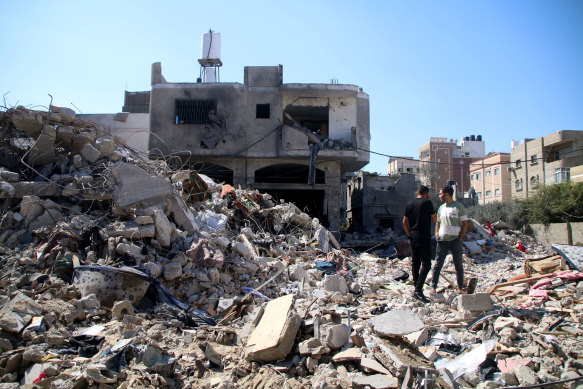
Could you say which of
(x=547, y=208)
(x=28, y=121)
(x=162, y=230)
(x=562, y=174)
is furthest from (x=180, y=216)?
(x=562, y=174)

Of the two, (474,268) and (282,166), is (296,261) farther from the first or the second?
(282,166)

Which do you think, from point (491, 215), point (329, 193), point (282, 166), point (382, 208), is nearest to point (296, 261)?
point (329, 193)

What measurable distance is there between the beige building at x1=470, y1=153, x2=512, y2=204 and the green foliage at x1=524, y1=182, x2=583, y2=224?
73.5ft

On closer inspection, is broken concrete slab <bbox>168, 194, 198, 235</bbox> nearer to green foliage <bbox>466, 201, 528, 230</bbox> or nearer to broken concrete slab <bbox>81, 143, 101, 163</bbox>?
broken concrete slab <bbox>81, 143, 101, 163</bbox>

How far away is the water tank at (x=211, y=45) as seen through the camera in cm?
2102

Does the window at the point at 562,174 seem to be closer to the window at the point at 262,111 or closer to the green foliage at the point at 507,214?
the green foliage at the point at 507,214

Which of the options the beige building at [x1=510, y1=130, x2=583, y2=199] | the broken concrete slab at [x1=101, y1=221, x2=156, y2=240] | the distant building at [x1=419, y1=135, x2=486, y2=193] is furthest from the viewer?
the distant building at [x1=419, y1=135, x2=486, y2=193]

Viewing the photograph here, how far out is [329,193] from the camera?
1789 cm

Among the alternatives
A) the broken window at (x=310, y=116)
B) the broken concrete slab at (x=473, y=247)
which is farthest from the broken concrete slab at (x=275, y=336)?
the broken window at (x=310, y=116)

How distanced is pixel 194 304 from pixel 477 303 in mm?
3493

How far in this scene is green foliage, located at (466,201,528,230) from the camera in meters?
18.2

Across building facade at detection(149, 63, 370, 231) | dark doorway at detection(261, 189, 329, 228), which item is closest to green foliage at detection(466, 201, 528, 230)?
building facade at detection(149, 63, 370, 231)

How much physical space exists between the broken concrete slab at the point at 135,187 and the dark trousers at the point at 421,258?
162 inches

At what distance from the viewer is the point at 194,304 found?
5.24m
